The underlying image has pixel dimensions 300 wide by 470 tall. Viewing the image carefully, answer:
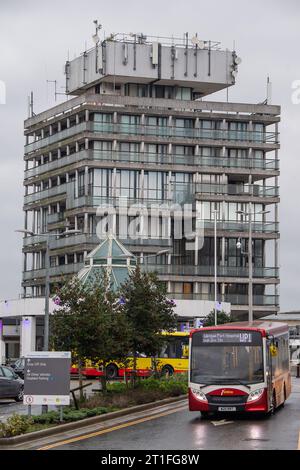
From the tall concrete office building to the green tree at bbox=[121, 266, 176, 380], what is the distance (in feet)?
207

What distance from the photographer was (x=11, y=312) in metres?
85.3

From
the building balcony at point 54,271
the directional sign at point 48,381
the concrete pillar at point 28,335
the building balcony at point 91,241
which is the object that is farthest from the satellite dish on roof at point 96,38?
the directional sign at point 48,381

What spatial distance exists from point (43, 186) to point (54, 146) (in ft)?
20.4

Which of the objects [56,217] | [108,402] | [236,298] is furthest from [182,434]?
[56,217]

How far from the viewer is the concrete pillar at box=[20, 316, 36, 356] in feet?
262

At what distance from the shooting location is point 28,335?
80938mm

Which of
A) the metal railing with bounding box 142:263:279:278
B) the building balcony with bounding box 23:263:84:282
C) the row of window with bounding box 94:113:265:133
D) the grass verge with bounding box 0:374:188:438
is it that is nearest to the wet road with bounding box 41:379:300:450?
the grass verge with bounding box 0:374:188:438

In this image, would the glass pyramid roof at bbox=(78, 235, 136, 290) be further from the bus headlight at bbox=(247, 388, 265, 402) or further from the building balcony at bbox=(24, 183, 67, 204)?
the bus headlight at bbox=(247, 388, 265, 402)

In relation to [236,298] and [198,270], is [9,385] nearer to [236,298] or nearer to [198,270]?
[198,270]

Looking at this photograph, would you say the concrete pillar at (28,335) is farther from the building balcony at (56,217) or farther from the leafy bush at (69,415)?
the leafy bush at (69,415)

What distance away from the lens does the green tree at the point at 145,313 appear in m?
38.9

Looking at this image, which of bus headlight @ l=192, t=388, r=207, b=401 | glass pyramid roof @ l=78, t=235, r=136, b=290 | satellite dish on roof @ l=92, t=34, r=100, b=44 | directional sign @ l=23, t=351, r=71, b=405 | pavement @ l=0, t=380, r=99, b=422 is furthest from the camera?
satellite dish on roof @ l=92, t=34, r=100, b=44

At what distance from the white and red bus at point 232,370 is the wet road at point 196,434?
49 centimetres

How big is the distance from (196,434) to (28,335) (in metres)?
56.6
